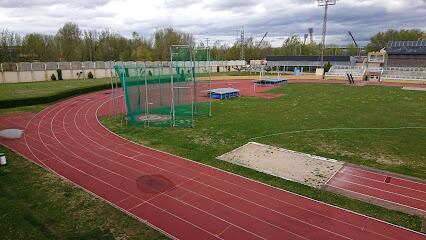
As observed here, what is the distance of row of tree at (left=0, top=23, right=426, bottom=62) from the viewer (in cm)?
6109

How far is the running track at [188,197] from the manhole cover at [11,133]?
3.66 feet

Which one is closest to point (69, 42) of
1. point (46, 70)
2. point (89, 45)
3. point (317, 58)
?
point (89, 45)

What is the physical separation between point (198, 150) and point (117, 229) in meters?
6.71

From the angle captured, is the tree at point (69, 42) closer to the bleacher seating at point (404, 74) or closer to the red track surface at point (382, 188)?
the bleacher seating at point (404, 74)

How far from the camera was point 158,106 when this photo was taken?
22094 mm

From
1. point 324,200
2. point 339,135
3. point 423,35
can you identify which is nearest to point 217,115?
point 339,135

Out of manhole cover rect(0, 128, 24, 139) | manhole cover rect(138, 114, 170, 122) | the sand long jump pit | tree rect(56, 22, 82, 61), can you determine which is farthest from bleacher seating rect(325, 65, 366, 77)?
tree rect(56, 22, 82, 61)

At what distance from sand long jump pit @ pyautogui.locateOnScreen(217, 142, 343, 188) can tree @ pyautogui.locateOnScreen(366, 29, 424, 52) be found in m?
99.6

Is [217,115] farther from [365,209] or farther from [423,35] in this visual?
[423,35]

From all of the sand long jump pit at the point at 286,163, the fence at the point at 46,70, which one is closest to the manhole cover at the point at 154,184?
the sand long jump pit at the point at 286,163

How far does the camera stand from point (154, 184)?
35.8ft

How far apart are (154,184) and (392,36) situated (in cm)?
10843

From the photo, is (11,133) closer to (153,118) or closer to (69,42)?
(153,118)

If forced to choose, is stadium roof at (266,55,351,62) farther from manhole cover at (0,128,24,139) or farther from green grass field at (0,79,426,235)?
manhole cover at (0,128,24,139)
